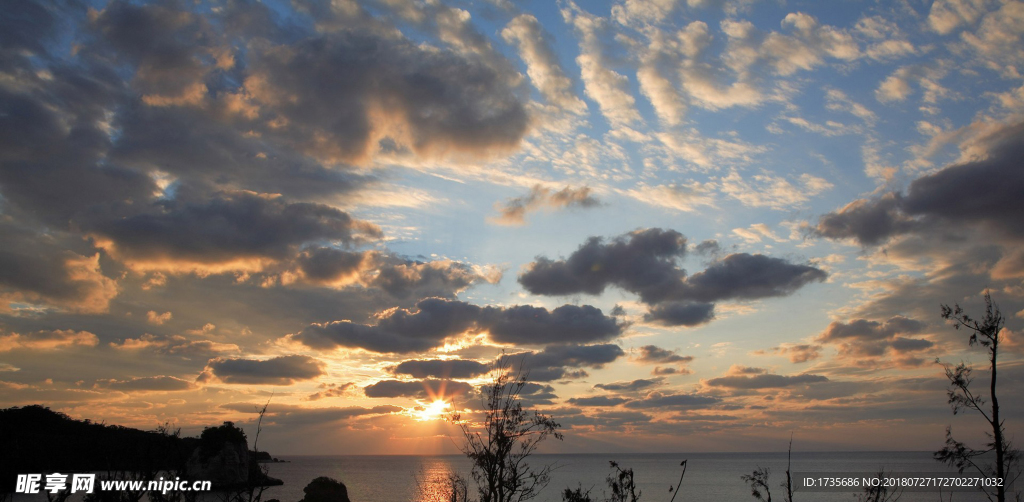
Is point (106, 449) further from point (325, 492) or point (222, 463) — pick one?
point (222, 463)

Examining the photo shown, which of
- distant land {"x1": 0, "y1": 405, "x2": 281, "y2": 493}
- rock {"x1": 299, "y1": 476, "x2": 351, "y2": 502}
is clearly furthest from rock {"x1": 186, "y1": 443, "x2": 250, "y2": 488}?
rock {"x1": 299, "y1": 476, "x2": 351, "y2": 502}

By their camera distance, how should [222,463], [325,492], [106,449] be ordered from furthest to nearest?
[222,463] < [325,492] < [106,449]

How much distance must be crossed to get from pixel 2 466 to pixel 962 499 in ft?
497

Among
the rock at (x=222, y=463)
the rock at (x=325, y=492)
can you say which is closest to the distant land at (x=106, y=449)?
the rock at (x=222, y=463)

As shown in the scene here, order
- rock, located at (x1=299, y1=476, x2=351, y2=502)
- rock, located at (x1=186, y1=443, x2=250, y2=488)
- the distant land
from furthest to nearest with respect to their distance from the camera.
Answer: rock, located at (x1=186, y1=443, x2=250, y2=488), rock, located at (x1=299, y1=476, x2=351, y2=502), the distant land

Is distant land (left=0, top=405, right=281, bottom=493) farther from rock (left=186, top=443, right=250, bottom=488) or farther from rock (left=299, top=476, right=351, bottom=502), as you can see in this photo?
rock (left=299, top=476, right=351, bottom=502)

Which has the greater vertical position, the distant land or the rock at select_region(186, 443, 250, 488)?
the distant land

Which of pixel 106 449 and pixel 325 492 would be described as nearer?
pixel 106 449

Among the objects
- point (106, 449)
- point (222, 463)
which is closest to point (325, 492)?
point (222, 463)

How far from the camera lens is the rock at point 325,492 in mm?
65375

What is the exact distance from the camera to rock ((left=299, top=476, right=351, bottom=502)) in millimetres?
65375

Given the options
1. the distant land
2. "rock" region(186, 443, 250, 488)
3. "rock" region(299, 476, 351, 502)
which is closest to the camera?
the distant land

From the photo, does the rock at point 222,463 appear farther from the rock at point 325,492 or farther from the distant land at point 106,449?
the rock at point 325,492

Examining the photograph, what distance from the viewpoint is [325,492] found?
220ft
